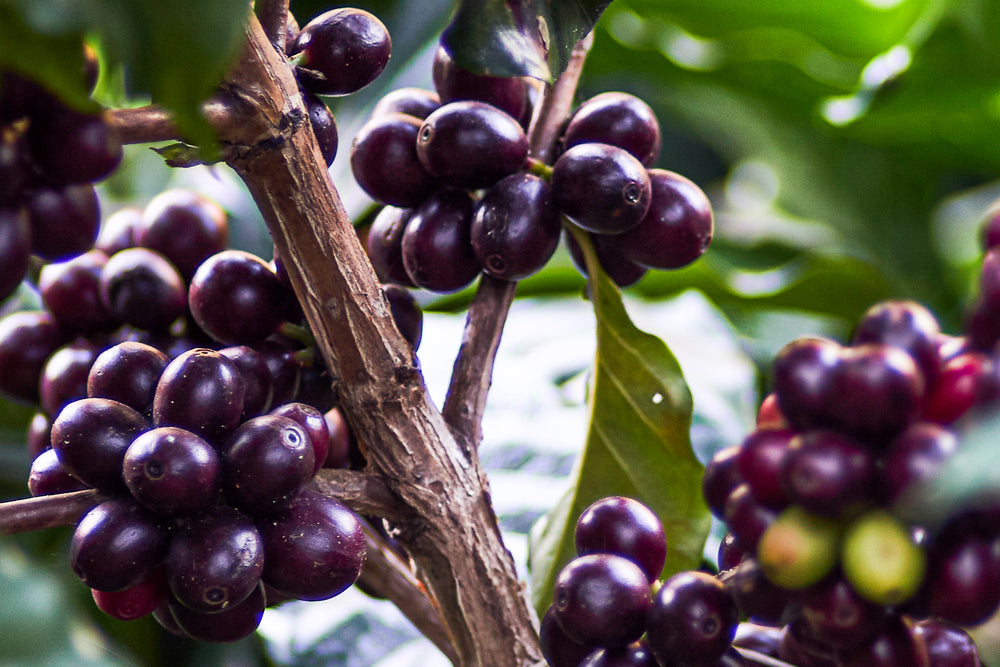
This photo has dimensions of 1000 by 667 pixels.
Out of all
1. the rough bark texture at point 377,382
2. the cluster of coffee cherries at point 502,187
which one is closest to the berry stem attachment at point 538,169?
the cluster of coffee cherries at point 502,187

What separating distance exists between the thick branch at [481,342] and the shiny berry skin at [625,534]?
10cm

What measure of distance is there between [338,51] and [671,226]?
0.19 meters

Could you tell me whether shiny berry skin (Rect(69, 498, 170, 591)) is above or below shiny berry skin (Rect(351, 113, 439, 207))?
below

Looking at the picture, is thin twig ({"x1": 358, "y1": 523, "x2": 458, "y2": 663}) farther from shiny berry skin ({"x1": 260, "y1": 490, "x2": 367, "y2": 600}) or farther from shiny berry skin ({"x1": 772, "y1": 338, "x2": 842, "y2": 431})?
shiny berry skin ({"x1": 772, "y1": 338, "x2": 842, "y2": 431})

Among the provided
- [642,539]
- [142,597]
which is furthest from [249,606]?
[642,539]

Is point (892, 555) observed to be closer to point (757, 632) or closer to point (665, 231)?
point (757, 632)

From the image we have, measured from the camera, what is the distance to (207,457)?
0.36 metres

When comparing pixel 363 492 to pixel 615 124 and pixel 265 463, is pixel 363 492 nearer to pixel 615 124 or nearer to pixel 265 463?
pixel 265 463

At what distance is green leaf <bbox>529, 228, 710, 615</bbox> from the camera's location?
53 centimetres

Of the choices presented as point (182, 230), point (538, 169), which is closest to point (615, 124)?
point (538, 169)

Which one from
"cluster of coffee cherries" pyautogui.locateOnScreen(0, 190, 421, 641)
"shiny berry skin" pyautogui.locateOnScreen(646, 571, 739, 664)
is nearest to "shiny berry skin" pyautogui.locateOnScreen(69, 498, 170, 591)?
"cluster of coffee cherries" pyautogui.locateOnScreen(0, 190, 421, 641)

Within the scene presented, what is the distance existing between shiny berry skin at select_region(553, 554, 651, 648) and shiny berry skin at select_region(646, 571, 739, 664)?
0.02 metres

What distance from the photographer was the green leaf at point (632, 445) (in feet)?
1.73

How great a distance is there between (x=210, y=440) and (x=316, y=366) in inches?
4.3
